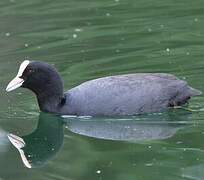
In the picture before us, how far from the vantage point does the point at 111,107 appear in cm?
830

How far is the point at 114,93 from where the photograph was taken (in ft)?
27.2

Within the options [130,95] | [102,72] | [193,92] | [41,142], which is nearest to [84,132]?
[41,142]

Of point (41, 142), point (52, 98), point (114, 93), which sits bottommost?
point (41, 142)

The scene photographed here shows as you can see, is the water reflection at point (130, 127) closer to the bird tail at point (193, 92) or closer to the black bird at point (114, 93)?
the black bird at point (114, 93)

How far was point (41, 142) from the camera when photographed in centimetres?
802

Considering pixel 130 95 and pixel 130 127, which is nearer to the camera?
pixel 130 127

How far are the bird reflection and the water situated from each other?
0.01m

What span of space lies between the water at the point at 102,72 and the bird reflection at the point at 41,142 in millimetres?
11

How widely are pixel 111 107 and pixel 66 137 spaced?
2.03ft

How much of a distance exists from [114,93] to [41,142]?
0.93m

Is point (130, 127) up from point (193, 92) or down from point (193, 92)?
down

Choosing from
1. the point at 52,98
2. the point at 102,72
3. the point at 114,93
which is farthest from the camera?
the point at 102,72

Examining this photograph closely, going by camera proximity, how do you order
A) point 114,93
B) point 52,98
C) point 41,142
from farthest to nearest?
point 52,98
point 114,93
point 41,142

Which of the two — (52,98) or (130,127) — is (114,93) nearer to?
(130,127)
